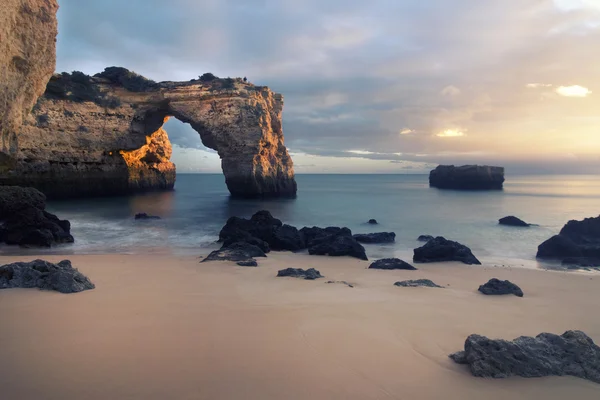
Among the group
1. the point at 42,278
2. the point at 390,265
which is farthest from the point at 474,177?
the point at 42,278

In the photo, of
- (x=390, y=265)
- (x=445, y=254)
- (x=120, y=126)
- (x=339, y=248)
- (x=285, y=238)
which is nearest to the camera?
(x=390, y=265)

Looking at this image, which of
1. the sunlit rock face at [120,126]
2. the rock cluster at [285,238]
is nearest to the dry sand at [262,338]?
the rock cluster at [285,238]

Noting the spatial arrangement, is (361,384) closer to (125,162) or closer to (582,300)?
(582,300)

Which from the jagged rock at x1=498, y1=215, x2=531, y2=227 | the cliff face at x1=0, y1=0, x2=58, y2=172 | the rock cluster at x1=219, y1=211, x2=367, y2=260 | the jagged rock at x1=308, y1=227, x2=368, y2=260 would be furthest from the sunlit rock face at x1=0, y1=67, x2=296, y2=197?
the cliff face at x1=0, y1=0, x2=58, y2=172

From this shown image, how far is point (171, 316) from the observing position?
12.3ft

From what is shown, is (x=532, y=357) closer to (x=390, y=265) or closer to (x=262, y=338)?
(x=262, y=338)

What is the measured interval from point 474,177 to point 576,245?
43.6m

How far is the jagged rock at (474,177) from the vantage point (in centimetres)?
5041

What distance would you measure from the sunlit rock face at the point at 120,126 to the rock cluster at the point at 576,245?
2164cm

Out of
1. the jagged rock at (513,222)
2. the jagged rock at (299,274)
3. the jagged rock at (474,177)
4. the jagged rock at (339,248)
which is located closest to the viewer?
the jagged rock at (299,274)

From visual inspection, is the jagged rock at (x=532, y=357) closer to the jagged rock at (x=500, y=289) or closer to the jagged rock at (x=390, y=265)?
the jagged rock at (x=500, y=289)

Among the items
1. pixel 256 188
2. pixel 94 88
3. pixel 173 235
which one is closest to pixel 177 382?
pixel 173 235

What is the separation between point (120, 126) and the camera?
94.8 feet

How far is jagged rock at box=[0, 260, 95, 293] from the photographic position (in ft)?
15.5
